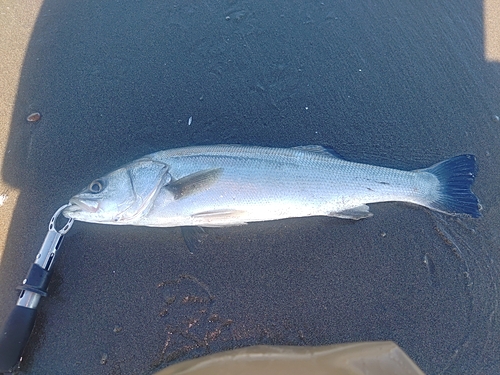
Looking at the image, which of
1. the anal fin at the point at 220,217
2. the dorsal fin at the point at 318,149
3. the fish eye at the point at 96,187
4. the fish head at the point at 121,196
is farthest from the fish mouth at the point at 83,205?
the dorsal fin at the point at 318,149

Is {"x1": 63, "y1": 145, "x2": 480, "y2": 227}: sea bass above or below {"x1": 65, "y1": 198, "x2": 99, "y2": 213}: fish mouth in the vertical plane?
above

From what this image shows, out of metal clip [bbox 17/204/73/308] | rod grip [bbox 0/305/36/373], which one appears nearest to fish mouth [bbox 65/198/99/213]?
metal clip [bbox 17/204/73/308]

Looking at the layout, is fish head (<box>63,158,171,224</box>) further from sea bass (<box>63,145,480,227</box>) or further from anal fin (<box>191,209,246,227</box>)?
anal fin (<box>191,209,246,227</box>)

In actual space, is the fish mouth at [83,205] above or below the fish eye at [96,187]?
below

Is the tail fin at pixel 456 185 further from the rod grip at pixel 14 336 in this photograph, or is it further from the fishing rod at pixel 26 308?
the rod grip at pixel 14 336

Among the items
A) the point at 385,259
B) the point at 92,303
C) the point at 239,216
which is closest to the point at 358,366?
the point at 385,259

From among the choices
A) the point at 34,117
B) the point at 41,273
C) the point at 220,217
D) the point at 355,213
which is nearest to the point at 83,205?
the point at 41,273
